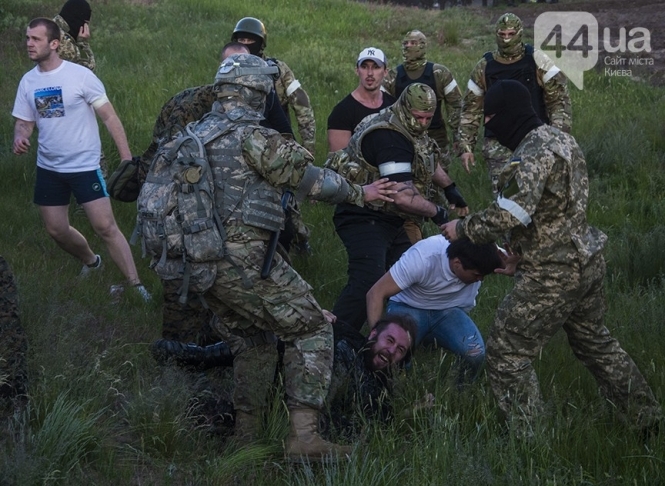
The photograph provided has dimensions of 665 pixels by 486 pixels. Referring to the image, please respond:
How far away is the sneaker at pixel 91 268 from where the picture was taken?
7.91 meters

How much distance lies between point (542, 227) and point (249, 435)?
75.2 inches

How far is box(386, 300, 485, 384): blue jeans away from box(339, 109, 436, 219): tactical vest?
0.68 m

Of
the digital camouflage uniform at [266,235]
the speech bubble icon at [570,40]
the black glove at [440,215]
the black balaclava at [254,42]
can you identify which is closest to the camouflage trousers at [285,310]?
the digital camouflage uniform at [266,235]

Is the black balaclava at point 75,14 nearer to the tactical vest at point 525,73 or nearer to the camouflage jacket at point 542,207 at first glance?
the tactical vest at point 525,73

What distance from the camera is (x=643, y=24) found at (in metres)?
22.8

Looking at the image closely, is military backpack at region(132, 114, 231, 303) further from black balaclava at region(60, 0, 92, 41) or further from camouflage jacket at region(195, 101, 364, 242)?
black balaclava at region(60, 0, 92, 41)

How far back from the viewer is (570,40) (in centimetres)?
2170

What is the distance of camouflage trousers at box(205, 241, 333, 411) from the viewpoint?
16.3ft

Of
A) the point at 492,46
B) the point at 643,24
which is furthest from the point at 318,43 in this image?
the point at 643,24

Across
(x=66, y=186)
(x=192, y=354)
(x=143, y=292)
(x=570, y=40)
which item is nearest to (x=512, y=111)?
(x=192, y=354)

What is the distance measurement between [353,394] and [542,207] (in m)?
1.48

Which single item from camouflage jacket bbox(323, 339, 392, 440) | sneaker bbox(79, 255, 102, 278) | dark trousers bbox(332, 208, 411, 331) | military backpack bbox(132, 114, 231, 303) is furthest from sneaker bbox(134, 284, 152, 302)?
military backpack bbox(132, 114, 231, 303)

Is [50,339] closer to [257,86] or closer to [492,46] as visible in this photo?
[257,86]

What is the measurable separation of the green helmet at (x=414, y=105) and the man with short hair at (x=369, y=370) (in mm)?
1312
